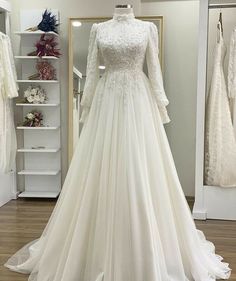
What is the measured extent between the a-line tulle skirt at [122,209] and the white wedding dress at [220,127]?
46.0 inches

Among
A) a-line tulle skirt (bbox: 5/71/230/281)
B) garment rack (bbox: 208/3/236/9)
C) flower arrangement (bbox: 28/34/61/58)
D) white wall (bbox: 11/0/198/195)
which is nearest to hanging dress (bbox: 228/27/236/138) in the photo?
garment rack (bbox: 208/3/236/9)

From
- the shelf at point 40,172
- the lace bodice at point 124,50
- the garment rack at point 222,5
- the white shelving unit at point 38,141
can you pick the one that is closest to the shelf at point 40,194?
the white shelving unit at point 38,141

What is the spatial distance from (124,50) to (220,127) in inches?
60.0

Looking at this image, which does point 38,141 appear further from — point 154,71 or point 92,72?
point 154,71

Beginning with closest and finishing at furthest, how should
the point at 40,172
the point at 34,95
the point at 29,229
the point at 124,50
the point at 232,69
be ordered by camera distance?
the point at 124,50 < the point at 29,229 < the point at 232,69 < the point at 34,95 < the point at 40,172

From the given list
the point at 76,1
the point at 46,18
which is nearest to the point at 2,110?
the point at 46,18

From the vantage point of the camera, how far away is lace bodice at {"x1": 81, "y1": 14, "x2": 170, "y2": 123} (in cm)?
231

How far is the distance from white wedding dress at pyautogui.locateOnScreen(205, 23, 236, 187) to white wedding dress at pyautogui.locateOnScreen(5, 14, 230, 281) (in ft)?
3.74

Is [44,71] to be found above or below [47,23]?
below

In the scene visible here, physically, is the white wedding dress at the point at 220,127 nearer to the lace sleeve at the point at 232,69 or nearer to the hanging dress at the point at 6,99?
the lace sleeve at the point at 232,69

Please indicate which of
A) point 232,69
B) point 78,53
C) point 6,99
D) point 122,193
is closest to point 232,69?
point 232,69

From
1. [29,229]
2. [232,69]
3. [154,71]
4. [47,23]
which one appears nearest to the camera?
[154,71]

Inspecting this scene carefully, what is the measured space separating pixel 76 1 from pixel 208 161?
219cm

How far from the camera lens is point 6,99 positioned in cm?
387
